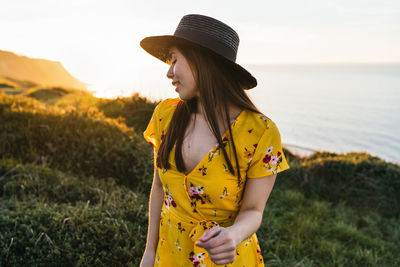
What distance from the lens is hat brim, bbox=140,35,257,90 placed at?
5.37 feet

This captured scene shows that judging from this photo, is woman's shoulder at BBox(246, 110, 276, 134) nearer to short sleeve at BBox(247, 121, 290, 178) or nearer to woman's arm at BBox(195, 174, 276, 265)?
short sleeve at BBox(247, 121, 290, 178)

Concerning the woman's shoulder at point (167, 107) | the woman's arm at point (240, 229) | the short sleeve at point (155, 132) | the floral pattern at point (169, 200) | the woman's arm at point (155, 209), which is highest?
the woman's shoulder at point (167, 107)

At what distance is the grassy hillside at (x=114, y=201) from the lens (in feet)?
10.00

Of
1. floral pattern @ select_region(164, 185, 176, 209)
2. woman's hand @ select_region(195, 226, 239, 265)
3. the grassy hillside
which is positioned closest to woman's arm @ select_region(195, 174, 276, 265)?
woman's hand @ select_region(195, 226, 239, 265)

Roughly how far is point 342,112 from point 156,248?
35734mm

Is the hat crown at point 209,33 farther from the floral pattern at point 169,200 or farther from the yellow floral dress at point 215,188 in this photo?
the floral pattern at point 169,200

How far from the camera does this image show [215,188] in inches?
61.7

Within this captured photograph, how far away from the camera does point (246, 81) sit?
68.7 inches

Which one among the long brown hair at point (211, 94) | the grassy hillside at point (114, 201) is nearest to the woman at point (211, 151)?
the long brown hair at point (211, 94)

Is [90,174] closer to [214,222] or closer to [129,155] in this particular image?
[129,155]

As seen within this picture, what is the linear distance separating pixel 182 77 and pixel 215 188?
2.08ft

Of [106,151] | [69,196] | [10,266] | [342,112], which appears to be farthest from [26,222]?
[342,112]

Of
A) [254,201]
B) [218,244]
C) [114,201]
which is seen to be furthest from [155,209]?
[114,201]

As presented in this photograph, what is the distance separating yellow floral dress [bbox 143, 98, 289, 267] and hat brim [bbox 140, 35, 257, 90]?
0.64 ft
